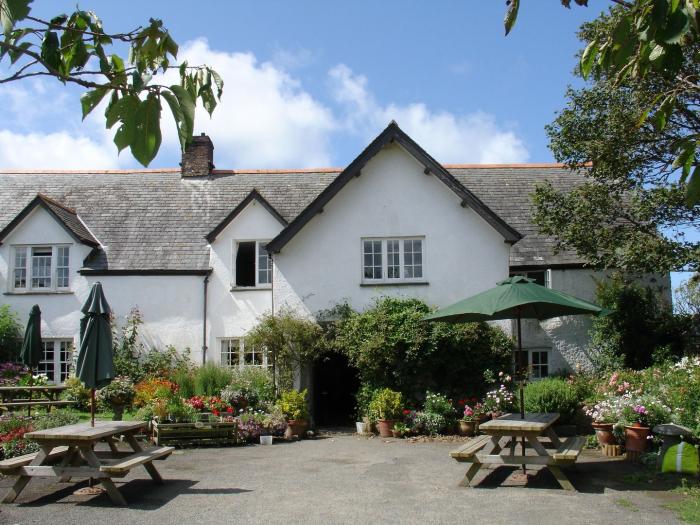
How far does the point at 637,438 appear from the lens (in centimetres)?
1152

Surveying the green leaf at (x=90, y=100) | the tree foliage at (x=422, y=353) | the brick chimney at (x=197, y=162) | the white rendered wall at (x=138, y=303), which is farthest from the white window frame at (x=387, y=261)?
the green leaf at (x=90, y=100)

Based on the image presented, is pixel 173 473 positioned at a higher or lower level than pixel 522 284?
lower

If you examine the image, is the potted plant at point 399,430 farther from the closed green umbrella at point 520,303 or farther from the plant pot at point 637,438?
the plant pot at point 637,438

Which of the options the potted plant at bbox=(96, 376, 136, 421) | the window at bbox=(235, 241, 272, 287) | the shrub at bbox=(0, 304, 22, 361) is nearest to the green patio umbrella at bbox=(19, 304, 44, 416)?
the potted plant at bbox=(96, 376, 136, 421)

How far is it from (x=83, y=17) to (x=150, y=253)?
725 inches

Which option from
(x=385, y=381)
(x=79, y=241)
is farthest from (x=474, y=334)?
(x=79, y=241)

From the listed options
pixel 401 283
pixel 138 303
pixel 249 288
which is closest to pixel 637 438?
pixel 401 283

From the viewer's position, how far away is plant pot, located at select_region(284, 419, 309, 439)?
1538 cm

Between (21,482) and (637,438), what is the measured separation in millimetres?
9668

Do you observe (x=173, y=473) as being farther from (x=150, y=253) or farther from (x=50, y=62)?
(x=150, y=253)

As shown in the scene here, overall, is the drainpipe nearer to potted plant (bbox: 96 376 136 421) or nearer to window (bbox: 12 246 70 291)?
potted plant (bbox: 96 376 136 421)

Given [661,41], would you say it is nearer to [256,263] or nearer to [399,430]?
[399,430]

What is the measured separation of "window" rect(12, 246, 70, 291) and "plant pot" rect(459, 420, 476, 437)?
41.7ft

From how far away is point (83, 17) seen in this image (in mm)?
2986
